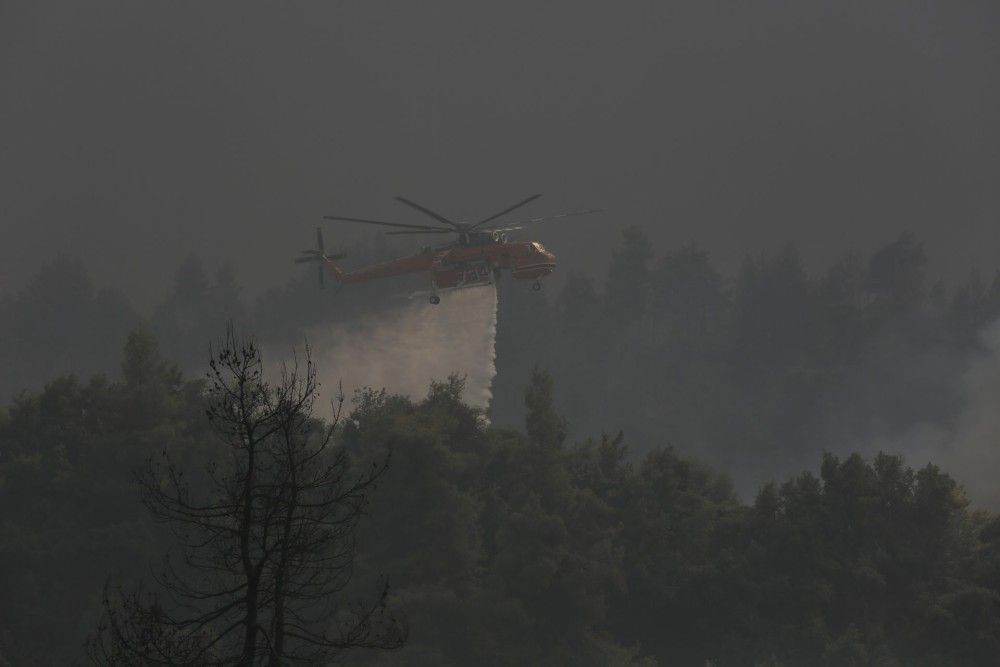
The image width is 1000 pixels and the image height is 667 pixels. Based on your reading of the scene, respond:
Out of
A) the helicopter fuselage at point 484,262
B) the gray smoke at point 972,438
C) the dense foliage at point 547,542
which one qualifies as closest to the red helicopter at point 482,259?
the helicopter fuselage at point 484,262

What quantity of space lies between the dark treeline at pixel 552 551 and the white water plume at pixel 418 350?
12.7 m

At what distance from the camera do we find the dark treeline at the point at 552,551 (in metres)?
51.0

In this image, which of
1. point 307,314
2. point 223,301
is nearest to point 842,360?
point 307,314

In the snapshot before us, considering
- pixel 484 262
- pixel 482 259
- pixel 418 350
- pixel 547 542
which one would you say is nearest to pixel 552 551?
pixel 547 542

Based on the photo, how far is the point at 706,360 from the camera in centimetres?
14175

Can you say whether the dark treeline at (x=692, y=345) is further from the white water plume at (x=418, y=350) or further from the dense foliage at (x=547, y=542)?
the dense foliage at (x=547, y=542)

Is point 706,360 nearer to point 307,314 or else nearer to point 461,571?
point 307,314

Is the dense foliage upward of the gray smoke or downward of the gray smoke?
downward

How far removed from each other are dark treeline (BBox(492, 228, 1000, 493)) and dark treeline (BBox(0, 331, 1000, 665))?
70525 mm

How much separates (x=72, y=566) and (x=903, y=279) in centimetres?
10472

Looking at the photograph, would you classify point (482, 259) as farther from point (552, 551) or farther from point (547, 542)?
point (552, 551)

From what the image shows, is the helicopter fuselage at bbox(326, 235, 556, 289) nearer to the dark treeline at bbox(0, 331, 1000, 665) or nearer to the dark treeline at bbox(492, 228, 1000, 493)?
the dark treeline at bbox(0, 331, 1000, 665)

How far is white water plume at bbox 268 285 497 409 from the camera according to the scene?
246 feet

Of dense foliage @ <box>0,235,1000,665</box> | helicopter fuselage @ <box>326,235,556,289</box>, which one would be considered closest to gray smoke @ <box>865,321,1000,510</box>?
dense foliage @ <box>0,235,1000,665</box>
